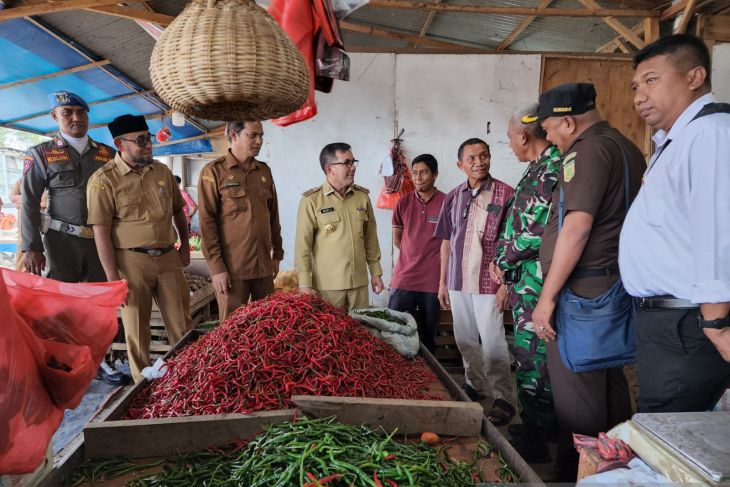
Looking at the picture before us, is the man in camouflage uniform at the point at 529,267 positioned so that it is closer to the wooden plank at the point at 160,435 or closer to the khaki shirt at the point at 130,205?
the wooden plank at the point at 160,435

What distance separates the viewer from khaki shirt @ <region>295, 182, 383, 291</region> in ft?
11.7

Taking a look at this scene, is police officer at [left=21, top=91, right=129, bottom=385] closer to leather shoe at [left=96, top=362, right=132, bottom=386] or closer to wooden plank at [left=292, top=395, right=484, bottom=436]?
leather shoe at [left=96, top=362, right=132, bottom=386]

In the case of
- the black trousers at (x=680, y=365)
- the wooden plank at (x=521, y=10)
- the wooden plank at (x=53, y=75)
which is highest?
the wooden plank at (x=521, y=10)

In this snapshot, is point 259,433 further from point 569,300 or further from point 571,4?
point 571,4

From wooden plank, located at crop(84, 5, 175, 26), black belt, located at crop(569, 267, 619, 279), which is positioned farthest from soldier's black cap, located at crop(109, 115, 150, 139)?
black belt, located at crop(569, 267, 619, 279)

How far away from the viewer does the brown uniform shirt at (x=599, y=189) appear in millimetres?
2160

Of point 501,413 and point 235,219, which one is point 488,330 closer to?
point 501,413

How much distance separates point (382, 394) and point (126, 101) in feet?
30.0

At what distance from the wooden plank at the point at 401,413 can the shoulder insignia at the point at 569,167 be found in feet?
4.16

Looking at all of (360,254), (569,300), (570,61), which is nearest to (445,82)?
(570,61)

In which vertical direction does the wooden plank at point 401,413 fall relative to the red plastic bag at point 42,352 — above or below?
below

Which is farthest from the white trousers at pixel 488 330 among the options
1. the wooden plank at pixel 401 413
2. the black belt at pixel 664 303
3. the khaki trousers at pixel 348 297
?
the wooden plank at pixel 401 413

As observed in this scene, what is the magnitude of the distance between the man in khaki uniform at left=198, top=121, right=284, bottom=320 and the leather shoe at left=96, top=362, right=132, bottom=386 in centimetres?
152

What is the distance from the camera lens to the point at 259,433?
1.74 meters
